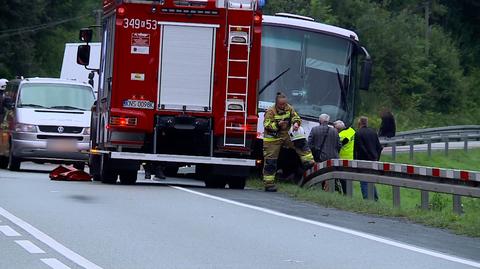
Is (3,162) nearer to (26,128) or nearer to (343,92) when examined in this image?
(26,128)

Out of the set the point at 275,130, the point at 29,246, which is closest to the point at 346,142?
the point at 275,130

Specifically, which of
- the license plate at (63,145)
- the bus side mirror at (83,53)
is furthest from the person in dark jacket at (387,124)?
the bus side mirror at (83,53)

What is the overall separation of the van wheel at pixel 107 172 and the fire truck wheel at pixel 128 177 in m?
0.13

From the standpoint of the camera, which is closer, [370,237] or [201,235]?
[201,235]

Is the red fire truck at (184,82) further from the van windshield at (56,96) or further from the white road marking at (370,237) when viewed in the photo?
the van windshield at (56,96)

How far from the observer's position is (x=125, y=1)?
19.0 meters

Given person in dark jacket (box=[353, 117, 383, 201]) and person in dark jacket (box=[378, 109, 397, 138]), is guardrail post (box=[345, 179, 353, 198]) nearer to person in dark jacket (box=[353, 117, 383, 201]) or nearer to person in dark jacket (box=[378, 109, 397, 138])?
person in dark jacket (box=[353, 117, 383, 201])

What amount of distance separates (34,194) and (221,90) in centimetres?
390

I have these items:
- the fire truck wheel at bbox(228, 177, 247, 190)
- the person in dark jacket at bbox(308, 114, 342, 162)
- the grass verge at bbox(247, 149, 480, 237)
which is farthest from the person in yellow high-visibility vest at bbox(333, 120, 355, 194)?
the fire truck wheel at bbox(228, 177, 247, 190)

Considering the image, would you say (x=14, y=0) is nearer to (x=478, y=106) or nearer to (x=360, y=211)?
(x=478, y=106)

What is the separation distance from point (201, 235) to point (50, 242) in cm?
185

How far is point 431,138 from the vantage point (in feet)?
123

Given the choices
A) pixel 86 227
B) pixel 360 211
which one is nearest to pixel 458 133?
pixel 360 211

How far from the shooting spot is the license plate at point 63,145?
941 inches
